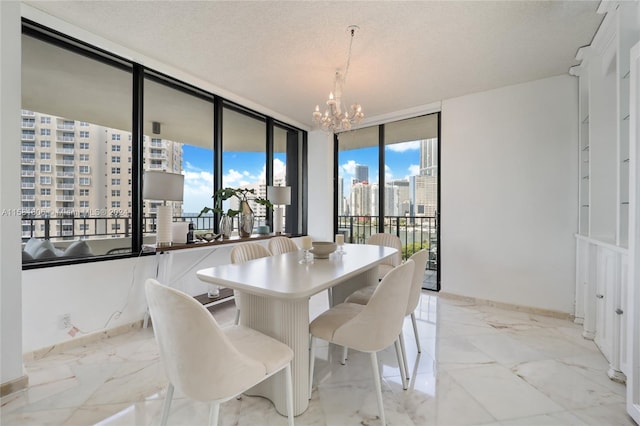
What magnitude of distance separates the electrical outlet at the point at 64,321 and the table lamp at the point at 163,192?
85 centimetres

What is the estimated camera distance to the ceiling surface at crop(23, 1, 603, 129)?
205 cm

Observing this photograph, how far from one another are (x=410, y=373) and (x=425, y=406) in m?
0.34

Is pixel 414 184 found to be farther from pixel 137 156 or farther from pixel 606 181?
pixel 137 156

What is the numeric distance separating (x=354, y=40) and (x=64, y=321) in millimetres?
3379

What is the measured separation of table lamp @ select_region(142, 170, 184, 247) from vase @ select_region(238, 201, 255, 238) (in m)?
0.94

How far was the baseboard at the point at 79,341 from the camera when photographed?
2086 millimetres

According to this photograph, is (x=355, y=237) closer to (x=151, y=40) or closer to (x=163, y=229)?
(x=163, y=229)

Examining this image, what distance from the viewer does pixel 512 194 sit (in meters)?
3.32

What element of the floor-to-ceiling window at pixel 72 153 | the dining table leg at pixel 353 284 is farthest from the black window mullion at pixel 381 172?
the floor-to-ceiling window at pixel 72 153

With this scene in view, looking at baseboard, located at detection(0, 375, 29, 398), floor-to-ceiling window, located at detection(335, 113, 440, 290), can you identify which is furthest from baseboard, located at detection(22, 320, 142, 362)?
floor-to-ceiling window, located at detection(335, 113, 440, 290)

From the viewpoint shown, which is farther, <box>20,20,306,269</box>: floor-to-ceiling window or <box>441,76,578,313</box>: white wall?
<box>441,76,578,313</box>: white wall

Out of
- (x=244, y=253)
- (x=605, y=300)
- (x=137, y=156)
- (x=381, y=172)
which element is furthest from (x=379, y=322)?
(x=381, y=172)

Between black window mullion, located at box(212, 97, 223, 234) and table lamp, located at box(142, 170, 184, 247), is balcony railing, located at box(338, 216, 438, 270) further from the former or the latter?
table lamp, located at box(142, 170, 184, 247)

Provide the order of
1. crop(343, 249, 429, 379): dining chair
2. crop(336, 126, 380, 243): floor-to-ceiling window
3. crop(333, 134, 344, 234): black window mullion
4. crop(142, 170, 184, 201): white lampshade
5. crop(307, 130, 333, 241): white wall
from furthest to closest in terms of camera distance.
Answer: crop(333, 134, 344, 234): black window mullion, crop(307, 130, 333, 241): white wall, crop(336, 126, 380, 243): floor-to-ceiling window, crop(142, 170, 184, 201): white lampshade, crop(343, 249, 429, 379): dining chair
